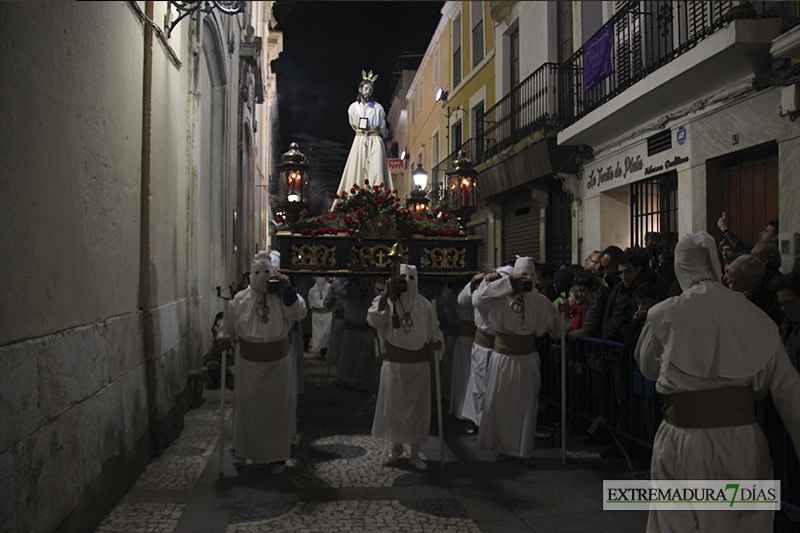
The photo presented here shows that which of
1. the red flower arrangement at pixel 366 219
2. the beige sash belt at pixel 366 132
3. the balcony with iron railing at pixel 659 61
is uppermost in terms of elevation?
the balcony with iron railing at pixel 659 61

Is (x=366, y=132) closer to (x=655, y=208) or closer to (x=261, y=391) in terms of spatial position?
(x=655, y=208)

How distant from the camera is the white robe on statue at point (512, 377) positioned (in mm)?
5680

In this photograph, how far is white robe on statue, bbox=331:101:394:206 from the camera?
10.0 m

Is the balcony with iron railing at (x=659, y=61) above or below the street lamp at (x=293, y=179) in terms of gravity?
above

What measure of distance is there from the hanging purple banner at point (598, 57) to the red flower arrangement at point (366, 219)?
4439mm

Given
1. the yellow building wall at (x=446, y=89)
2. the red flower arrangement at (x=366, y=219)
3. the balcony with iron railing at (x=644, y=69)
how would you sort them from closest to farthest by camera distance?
the balcony with iron railing at (x=644, y=69) → the red flower arrangement at (x=366, y=219) → the yellow building wall at (x=446, y=89)

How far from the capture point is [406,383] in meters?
5.71

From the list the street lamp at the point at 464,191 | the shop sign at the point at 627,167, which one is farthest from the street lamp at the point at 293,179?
the shop sign at the point at 627,167

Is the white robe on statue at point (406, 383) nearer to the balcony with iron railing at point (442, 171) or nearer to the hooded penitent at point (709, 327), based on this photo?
the hooded penitent at point (709, 327)

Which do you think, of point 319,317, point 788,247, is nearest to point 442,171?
point 319,317

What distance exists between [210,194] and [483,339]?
5.31 m

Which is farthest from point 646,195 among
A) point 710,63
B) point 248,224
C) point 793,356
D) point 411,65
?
point 411,65

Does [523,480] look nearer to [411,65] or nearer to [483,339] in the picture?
[483,339]

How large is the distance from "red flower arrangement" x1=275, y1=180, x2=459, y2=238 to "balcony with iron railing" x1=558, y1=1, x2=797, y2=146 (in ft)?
11.2
